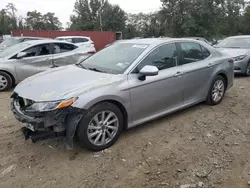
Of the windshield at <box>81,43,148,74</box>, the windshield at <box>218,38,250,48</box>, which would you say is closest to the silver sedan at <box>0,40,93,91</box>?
the windshield at <box>81,43,148,74</box>

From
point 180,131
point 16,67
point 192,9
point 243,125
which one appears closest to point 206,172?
point 180,131

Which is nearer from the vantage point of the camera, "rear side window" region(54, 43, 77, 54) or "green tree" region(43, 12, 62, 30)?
"rear side window" region(54, 43, 77, 54)

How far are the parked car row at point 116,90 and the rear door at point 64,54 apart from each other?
11.4 ft

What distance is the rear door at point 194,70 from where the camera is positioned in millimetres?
4840

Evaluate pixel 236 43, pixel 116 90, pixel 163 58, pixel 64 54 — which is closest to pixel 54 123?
pixel 116 90

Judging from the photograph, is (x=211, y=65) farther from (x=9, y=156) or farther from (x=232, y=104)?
(x=9, y=156)

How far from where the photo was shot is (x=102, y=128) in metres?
3.75

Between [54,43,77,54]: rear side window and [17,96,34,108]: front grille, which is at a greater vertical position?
[54,43,77,54]: rear side window

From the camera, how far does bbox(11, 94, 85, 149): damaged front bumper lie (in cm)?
340

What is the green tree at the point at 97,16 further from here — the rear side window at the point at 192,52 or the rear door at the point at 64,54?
the rear side window at the point at 192,52

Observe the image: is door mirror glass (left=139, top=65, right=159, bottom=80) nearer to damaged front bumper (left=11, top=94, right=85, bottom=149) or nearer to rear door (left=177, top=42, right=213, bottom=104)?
rear door (left=177, top=42, right=213, bottom=104)

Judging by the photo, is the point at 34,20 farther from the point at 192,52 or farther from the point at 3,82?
the point at 192,52

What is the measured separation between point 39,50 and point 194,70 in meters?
4.85

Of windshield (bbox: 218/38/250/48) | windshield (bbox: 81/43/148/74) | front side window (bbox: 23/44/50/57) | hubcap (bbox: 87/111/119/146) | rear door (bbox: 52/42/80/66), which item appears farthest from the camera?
windshield (bbox: 218/38/250/48)
